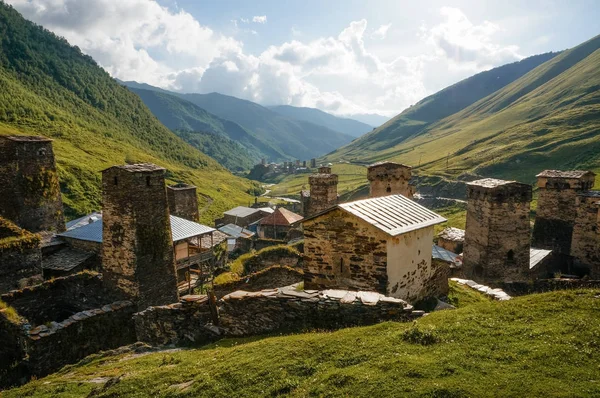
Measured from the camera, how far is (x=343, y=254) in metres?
11.9

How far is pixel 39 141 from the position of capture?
82.6 ft

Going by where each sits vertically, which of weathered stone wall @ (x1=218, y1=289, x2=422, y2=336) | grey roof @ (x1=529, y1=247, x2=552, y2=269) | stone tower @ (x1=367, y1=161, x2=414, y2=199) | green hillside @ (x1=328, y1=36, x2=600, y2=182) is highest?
green hillside @ (x1=328, y1=36, x2=600, y2=182)

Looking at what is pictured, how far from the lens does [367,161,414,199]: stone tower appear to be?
936 inches

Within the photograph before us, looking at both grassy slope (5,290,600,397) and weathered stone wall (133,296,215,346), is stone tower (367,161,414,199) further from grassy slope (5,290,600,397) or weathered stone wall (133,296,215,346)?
grassy slope (5,290,600,397)

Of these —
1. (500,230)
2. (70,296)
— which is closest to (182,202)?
(70,296)

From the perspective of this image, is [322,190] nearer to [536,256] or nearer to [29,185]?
[536,256]

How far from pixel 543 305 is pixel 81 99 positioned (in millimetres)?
150896

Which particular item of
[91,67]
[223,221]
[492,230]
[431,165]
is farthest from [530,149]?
[91,67]

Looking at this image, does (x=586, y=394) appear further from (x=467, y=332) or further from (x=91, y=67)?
(x=91, y=67)

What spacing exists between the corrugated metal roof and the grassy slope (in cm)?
334

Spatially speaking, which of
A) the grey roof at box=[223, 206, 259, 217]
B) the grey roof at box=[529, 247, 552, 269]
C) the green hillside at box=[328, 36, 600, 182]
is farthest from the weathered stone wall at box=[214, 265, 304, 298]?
the green hillside at box=[328, 36, 600, 182]

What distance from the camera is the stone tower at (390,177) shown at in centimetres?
2377

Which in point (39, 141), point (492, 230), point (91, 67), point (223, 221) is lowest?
point (223, 221)

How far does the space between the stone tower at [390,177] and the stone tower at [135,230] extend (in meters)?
13.1
